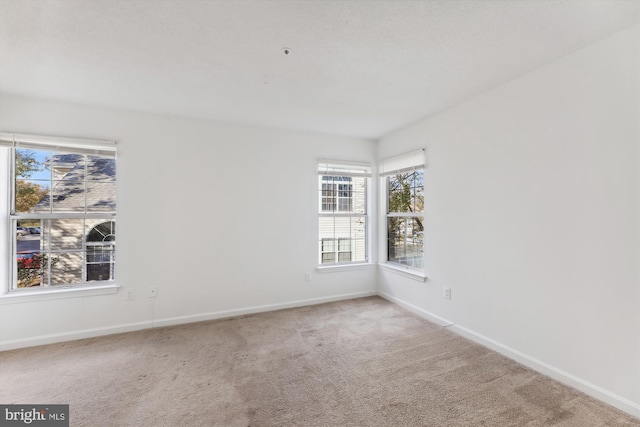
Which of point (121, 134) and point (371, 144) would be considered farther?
point (371, 144)

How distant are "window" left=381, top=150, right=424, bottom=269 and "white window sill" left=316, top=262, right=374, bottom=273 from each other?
1.18 feet

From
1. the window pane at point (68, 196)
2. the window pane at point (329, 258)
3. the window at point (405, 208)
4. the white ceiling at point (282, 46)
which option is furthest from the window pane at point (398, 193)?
the window pane at point (68, 196)

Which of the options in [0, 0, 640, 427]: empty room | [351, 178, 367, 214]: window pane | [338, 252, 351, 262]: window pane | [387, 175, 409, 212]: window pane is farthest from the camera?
[351, 178, 367, 214]: window pane

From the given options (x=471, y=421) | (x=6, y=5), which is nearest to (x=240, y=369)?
(x=471, y=421)

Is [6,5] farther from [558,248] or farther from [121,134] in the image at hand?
[558,248]

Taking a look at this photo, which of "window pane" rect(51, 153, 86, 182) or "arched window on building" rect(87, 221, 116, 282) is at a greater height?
"window pane" rect(51, 153, 86, 182)

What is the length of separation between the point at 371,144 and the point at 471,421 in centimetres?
345

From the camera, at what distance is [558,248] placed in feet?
6.84

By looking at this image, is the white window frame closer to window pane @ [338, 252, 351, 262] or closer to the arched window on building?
window pane @ [338, 252, 351, 262]

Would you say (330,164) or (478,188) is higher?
(330,164)

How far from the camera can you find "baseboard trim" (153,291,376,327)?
10.4 feet

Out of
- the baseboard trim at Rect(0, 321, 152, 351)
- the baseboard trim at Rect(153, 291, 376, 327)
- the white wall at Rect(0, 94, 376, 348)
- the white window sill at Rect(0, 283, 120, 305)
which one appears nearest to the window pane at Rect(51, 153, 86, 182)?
the white wall at Rect(0, 94, 376, 348)

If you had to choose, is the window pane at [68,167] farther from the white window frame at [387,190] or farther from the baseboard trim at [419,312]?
the baseboard trim at [419,312]

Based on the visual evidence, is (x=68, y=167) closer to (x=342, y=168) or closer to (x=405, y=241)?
(x=342, y=168)
